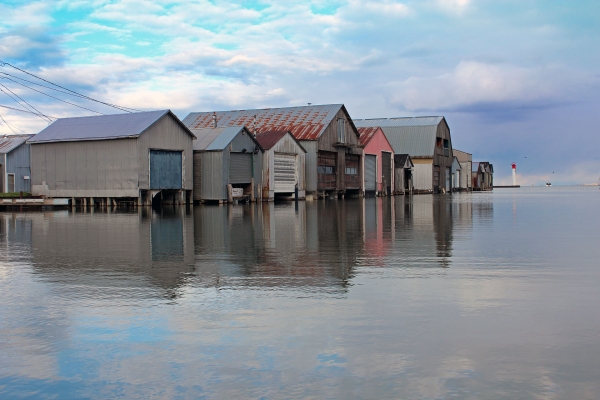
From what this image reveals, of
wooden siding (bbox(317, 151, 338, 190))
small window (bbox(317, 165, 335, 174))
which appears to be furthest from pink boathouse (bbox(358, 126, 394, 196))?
small window (bbox(317, 165, 335, 174))

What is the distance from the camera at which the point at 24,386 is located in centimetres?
505

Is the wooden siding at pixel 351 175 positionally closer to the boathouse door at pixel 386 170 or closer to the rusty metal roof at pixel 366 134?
the rusty metal roof at pixel 366 134

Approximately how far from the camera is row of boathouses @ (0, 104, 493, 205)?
38469 millimetres

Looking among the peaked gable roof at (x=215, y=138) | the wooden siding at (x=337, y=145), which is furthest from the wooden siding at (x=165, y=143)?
the wooden siding at (x=337, y=145)

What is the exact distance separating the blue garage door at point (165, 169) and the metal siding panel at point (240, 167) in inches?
141

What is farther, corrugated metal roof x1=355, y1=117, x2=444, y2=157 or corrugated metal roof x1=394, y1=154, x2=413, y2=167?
corrugated metal roof x1=355, y1=117, x2=444, y2=157

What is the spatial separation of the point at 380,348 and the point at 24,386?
281 cm

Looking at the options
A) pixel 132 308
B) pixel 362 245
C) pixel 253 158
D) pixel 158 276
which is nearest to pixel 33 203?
pixel 253 158

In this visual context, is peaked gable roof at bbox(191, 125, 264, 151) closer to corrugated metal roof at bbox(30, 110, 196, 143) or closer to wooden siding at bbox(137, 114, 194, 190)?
wooden siding at bbox(137, 114, 194, 190)

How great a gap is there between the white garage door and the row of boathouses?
0.07 m

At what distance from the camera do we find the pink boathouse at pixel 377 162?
2501 inches

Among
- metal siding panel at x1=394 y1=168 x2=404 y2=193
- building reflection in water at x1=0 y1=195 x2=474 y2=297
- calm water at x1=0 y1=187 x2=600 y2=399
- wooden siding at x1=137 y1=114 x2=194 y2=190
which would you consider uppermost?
wooden siding at x1=137 y1=114 x2=194 y2=190

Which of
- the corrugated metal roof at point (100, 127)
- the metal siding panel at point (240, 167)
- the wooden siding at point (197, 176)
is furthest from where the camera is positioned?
the metal siding panel at point (240, 167)

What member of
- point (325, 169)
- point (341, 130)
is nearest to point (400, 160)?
point (341, 130)
